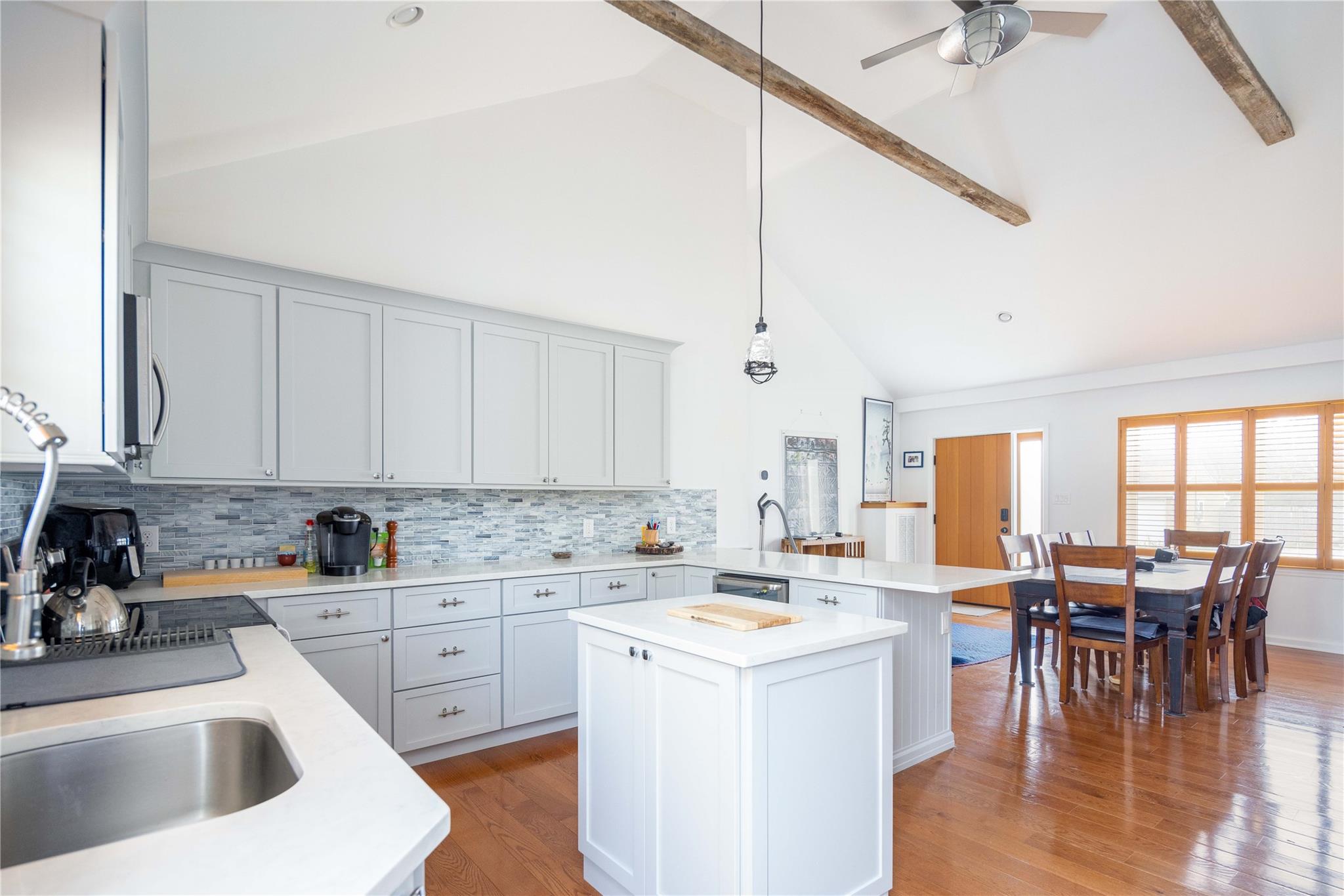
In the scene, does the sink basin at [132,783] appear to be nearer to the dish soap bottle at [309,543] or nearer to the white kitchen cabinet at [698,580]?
the dish soap bottle at [309,543]

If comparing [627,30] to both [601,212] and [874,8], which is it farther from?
[874,8]

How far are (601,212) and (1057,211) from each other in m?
3.49

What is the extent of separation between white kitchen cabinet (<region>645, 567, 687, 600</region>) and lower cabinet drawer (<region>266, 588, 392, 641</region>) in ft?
4.99

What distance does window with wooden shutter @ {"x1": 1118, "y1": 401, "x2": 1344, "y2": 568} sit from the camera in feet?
18.3

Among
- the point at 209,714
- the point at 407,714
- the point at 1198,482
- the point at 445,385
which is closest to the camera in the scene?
the point at 209,714

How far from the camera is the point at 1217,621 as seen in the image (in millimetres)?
4387

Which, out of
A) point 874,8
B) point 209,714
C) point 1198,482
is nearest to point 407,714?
point 209,714

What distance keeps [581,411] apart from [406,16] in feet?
7.12

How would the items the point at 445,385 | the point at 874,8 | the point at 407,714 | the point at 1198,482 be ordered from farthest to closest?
the point at 1198,482 < the point at 874,8 < the point at 445,385 < the point at 407,714

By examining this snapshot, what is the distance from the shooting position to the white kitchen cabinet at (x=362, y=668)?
302 cm

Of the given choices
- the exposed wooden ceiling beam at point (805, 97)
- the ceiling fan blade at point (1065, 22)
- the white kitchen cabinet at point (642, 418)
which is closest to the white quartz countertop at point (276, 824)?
the white kitchen cabinet at point (642, 418)

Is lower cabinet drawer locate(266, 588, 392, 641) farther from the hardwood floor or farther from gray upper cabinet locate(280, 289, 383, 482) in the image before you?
the hardwood floor

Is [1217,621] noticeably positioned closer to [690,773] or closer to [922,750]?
[922,750]

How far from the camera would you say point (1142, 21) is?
399 cm
